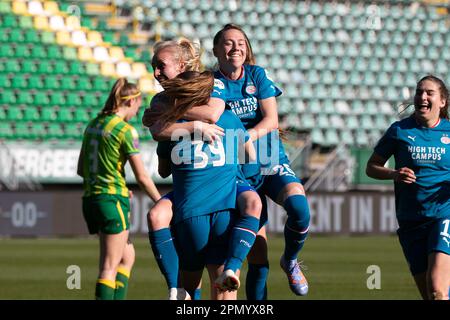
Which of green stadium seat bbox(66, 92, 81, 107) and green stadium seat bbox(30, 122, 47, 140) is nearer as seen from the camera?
green stadium seat bbox(30, 122, 47, 140)

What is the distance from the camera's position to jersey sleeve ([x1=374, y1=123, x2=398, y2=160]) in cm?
805

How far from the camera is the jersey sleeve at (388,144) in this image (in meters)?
8.05

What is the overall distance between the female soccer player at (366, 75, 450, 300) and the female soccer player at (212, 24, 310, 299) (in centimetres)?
80

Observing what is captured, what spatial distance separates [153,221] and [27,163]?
1676cm

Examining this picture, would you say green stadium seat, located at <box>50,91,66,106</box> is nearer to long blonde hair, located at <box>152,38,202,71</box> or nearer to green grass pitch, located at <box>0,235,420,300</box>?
green grass pitch, located at <box>0,235,420,300</box>

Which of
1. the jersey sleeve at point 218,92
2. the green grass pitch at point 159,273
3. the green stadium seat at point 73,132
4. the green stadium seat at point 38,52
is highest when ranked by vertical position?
the green stadium seat at point 38,52

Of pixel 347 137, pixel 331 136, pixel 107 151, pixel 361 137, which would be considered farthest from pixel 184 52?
pixel 361 137

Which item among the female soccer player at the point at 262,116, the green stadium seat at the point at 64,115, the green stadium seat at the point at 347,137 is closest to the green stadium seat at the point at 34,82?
the green stadium seat at the point at 64,115

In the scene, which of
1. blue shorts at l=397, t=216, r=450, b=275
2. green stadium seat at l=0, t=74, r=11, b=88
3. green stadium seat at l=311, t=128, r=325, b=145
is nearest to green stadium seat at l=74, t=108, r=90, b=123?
green stadium seat at l=0, t=74, r=11, b=88

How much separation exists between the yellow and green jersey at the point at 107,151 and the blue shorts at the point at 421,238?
2.52 meters

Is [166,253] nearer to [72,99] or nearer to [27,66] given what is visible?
[72,99]

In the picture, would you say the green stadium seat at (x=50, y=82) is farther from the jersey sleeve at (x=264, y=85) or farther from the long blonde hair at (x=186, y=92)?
the long blonde hair at (x=186, y=92)

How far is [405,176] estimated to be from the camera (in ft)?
25.0
